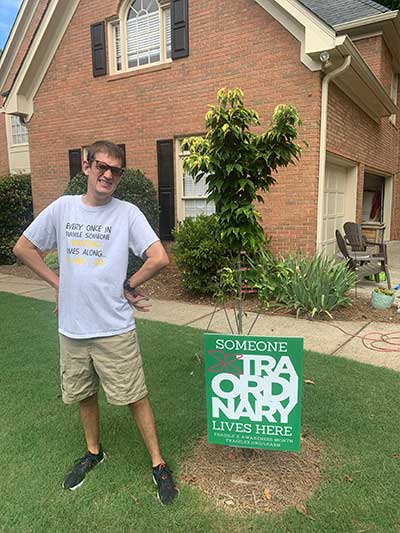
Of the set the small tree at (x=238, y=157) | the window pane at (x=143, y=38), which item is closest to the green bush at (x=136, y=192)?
the window pane at (x=143, y=38)

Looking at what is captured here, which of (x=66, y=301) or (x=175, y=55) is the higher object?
(x=175, y=55)

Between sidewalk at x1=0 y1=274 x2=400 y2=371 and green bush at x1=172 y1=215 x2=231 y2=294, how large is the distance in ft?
1.40

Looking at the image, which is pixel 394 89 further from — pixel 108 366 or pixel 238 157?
pixel 108 366

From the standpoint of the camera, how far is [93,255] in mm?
2248

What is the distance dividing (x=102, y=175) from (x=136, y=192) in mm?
6192

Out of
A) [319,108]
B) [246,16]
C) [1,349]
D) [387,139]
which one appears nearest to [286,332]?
[1,349]

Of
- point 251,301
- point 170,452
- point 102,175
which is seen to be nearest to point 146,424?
point 170,452

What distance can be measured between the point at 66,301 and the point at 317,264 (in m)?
4.56

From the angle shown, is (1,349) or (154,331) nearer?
(1,349)

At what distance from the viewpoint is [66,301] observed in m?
2.32

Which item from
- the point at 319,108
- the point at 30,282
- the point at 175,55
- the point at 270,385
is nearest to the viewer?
the point at 270,385

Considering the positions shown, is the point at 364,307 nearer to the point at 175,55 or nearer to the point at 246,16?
the point at 246,16

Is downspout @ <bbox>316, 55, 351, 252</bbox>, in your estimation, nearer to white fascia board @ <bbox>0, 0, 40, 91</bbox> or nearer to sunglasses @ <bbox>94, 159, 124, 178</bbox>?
sunglasses @ <bbox>94, 159, 124, 178</bbox>

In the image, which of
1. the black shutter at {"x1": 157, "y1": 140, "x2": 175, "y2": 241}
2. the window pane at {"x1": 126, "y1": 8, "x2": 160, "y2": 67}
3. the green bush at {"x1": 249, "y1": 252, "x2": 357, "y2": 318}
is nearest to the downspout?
the green bush at {"x1": 249, "y1": 252, "x2": 357, "y2": 318}
